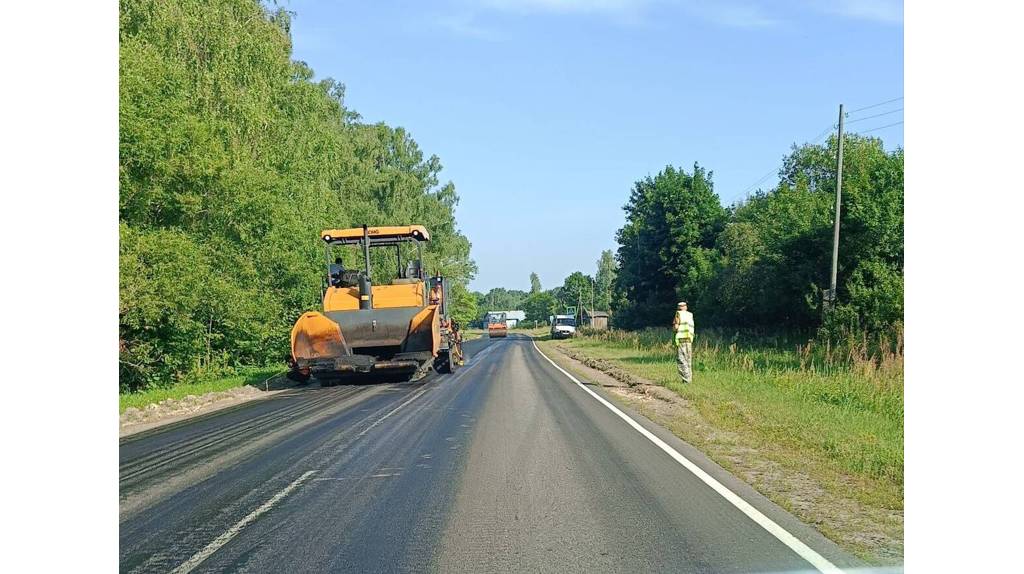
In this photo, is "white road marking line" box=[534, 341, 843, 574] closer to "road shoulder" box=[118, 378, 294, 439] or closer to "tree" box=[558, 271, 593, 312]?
"road shoulder" box=[118, 378, 294, 439]

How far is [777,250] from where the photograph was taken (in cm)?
3338

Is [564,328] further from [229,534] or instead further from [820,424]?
[229,534]

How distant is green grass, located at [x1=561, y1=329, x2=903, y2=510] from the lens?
819 centimetres

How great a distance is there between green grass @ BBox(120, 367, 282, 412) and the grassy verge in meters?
11.0

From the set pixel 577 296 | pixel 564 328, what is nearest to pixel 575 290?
pixel 577 296

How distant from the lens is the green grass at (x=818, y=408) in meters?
8.19

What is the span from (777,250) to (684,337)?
17.5m

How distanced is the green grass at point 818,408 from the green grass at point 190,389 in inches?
435

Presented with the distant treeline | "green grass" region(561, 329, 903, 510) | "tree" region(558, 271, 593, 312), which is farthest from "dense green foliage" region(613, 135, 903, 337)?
"tree" region(558, 271, 593, 312)

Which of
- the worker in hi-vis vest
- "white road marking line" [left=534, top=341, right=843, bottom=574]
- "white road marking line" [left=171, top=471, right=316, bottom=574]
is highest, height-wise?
the worker in hi-vis vest

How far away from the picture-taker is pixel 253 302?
24156mm
